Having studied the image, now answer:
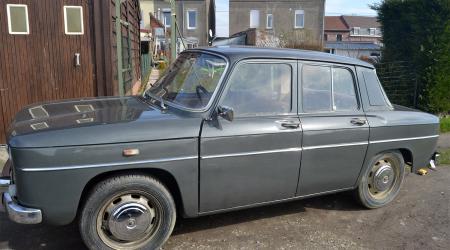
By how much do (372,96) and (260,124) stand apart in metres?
1.62

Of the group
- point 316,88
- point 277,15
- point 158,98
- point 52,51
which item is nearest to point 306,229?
point 316,88

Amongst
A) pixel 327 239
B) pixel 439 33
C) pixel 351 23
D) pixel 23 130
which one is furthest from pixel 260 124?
pixel 351 23

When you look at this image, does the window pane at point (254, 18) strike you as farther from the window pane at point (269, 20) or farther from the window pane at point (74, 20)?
the window pane at point (74, 20)

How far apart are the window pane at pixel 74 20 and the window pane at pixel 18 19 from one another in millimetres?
632

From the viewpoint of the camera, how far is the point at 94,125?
134 inches

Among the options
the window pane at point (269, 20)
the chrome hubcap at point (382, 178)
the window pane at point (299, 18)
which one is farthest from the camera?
the window pane at point (269, 20)

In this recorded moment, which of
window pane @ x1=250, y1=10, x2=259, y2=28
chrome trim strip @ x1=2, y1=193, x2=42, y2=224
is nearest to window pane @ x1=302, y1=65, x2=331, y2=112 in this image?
chrome trim strip @ x1=2, y1=193, x2=42, y2=224

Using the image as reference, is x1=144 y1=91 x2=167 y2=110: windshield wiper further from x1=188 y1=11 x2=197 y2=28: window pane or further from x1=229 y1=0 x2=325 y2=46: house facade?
x1=229 y1=0 x2=325 y2=46: house facade

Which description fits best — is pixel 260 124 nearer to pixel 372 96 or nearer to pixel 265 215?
pixel 265 215

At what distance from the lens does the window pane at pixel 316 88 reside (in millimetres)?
4340

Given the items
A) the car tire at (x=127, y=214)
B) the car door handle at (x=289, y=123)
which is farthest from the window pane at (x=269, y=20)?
the car tire at (x=127, y=214)

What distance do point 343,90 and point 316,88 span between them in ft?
1.32

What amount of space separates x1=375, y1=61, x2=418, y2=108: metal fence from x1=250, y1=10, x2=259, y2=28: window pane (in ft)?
A: 125

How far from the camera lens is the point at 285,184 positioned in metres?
4.20
